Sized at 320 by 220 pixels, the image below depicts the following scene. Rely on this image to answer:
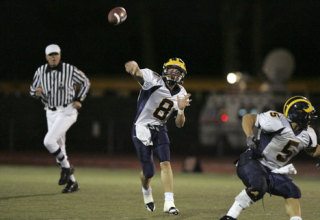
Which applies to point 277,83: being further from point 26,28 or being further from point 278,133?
point 26,28

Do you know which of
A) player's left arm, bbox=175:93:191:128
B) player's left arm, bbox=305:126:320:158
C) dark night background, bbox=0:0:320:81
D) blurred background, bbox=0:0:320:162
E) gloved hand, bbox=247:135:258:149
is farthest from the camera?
dark night background, bbox=0:0:320:81

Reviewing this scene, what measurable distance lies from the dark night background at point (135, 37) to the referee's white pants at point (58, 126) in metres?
22.1

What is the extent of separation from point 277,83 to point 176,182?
8.48 m

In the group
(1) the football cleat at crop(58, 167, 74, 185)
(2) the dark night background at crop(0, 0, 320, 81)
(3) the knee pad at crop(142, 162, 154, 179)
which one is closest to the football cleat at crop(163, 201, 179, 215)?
(3) the knee pad at crop(142, 162, 154, 179)

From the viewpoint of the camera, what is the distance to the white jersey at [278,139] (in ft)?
26.5

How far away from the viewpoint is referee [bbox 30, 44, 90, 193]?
466 inches

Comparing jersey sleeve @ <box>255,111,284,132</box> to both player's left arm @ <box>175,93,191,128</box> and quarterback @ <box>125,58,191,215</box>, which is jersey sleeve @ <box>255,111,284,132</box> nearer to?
player's left arm @ <box>175,93,191,128</box>

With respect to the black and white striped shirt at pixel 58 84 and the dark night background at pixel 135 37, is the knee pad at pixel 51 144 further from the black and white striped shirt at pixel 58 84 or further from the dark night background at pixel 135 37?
the dark night background at pixel 135 37

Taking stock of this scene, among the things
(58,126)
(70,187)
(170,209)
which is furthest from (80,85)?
(170,209)

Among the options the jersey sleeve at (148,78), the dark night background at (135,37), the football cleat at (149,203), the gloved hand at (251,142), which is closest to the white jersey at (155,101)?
the jersey sleeve at (148,78)

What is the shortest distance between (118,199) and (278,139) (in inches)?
135

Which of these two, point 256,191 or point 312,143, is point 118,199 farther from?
point 312,143

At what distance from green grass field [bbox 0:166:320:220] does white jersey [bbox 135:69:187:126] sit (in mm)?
1151

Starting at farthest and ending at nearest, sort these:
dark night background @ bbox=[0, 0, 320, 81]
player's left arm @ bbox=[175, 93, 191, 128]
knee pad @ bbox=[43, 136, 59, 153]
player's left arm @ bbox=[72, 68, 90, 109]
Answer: dark night background @ bbox=[0, 0, 320, 81], player's left arm @ bbox=[72, 68, 90, 109], knee pad @ bbox=[43, 136, 59, 153], player's left arm @ bbox=[175, 93, 191, 128]
